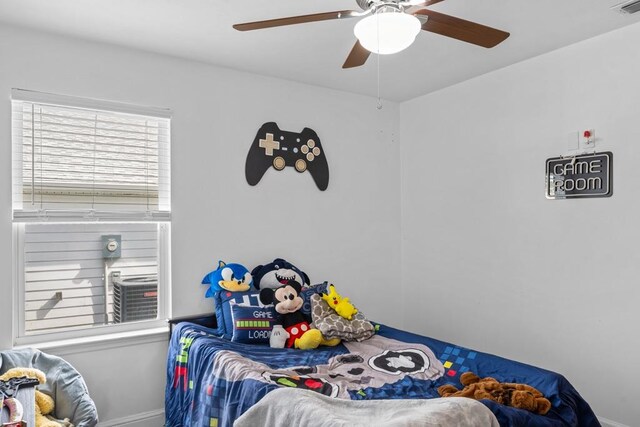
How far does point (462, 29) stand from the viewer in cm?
187

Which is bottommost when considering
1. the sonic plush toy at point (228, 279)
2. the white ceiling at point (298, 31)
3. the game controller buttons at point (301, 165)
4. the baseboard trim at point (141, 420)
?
the baseboard trim at point (141, 420)

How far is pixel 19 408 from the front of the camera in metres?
2.01

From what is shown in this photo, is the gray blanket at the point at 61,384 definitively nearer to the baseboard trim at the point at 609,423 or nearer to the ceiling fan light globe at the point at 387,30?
the ceiling fan light globe at the point at 387,30

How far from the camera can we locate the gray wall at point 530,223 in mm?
2746

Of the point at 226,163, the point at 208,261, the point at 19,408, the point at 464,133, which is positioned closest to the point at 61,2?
the point at 226,163

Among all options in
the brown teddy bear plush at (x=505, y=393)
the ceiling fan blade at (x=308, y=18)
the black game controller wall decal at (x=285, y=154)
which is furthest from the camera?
the black game controller wall decal at (x=285, y=154)

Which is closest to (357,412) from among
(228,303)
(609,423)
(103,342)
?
(228,303)

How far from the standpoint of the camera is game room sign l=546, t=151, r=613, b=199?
2.81 m

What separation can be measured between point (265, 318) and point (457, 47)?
7.28 ft

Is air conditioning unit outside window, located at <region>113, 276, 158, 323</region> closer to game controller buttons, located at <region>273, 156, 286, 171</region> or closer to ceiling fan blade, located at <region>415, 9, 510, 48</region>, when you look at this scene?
game controller buttons, located at <region>273, 156, 286, 171</region>

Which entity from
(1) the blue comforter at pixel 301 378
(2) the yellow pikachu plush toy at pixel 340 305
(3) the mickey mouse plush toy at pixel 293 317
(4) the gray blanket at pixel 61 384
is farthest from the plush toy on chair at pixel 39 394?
(2) the yellow pikachu plush toy at pixel 340 305

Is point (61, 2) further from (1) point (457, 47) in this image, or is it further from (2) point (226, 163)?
(1) point (457, 47)

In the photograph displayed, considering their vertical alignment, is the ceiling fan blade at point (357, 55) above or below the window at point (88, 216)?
above

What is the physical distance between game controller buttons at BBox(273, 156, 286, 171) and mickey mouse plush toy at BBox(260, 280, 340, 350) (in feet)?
3.22
